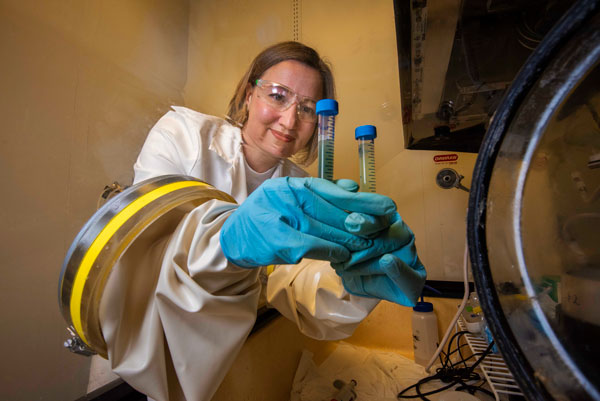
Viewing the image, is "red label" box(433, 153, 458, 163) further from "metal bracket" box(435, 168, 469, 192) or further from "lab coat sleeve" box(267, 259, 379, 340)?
"lab coat sleeve" box(267, 259, 379, 340)

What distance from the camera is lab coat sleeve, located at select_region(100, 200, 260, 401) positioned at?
0.41 m

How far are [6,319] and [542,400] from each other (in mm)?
1001

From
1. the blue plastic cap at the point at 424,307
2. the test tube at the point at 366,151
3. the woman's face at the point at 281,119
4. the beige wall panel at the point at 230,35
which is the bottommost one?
the blue plastic cap at the point at 424,307

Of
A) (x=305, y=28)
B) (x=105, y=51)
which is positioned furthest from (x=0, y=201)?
(x=305, y=28)

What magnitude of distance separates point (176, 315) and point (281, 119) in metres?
0.71

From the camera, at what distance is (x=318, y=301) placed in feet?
2.23

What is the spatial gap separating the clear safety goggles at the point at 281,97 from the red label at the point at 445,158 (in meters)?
0.71

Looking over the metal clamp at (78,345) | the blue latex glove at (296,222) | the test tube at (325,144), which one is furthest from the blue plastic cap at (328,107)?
the metal clamp at (78,345)

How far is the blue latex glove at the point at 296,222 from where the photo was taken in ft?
1.30

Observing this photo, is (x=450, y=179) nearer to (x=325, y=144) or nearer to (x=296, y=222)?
(x=325, y=144)

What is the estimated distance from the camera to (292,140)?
98 cm

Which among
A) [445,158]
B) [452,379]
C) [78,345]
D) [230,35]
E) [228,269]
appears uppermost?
[230,35]

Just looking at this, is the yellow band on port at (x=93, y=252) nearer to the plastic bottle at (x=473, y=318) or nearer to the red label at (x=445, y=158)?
the plastic bottle at (x=473, y=318)

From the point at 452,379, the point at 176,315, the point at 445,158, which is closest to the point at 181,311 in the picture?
the point at 176,315
